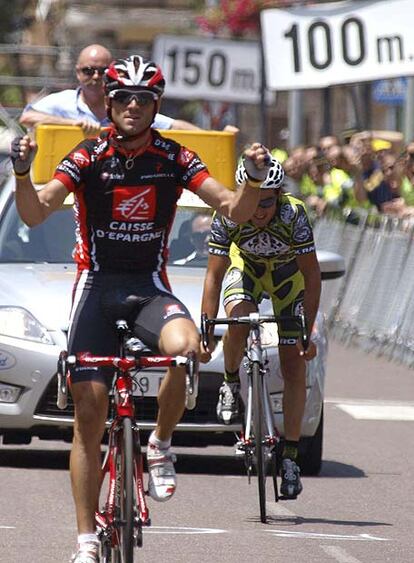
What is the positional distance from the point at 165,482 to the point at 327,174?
1648cm

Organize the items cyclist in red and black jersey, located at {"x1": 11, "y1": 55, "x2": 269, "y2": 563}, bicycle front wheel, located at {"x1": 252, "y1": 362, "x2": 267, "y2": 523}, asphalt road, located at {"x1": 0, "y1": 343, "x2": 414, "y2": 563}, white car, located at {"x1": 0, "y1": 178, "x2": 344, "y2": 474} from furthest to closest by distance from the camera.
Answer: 1. white car, located at {"x1": 0, "y1": 178, "x2": 344, "y2": 474}
2. bicycle front wheel, located at {"x1": 252, "y1": 362, "x2": 267, "y2": 523}
3. asphalt road, located at {"x1": 0, "y1": 343, "x2": 414, "y2": 563}
4. cyclist in red and black jersey, located at {"x1": 11, "y1": 55, "x2": 269, "y2": 563}

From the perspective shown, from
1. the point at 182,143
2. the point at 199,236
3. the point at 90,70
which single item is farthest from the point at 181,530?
the point at 90,70

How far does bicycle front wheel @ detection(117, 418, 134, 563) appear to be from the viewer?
24.1 ft

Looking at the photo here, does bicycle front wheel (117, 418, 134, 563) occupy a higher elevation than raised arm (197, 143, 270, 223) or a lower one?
lower

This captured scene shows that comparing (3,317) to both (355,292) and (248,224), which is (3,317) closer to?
Result: (248,224)

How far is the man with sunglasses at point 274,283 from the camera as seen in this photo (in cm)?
1036

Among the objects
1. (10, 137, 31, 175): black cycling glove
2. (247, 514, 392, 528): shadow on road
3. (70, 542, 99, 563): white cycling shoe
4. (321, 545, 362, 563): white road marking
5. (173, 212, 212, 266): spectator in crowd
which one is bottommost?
(247, 514, 392, 528): shadow on road

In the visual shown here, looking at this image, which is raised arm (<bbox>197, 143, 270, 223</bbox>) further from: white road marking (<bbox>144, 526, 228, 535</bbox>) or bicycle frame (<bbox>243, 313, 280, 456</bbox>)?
bicycle frame (<bbox>243, 313, 280, 456</bbox>)

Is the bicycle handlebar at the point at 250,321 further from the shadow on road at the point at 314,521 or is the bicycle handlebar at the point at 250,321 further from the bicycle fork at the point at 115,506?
the bicycle fork at the point at 115,506

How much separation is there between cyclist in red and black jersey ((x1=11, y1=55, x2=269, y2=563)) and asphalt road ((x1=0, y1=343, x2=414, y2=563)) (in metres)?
0.99

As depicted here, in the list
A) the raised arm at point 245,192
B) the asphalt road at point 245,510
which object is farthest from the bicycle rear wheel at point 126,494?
the asphalt road at point 245,510

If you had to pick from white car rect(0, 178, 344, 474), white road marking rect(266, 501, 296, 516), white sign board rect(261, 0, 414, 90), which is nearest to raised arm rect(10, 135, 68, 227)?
white road marking rect(266, 501, 296, 516)

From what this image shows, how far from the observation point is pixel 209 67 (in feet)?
94.8

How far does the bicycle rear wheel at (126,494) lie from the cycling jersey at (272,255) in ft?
9.67
